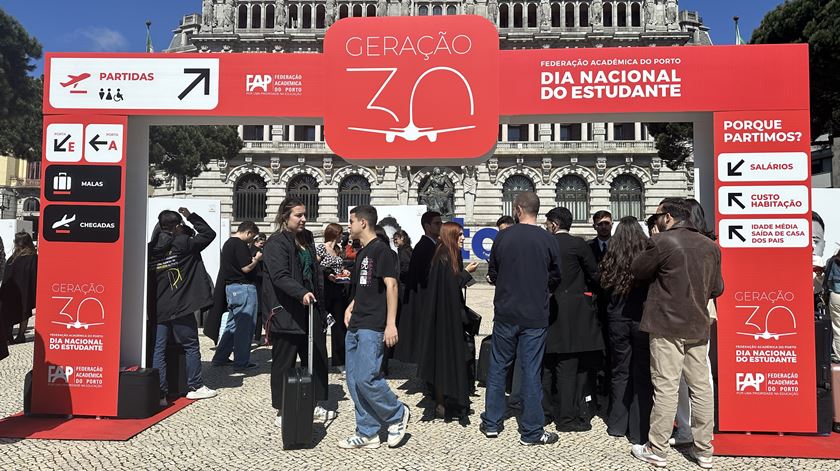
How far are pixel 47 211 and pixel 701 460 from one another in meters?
6.02

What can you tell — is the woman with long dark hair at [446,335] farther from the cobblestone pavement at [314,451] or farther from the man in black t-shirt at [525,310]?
the man in black t-shirt at [525,310]

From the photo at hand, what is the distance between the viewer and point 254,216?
31953 mm

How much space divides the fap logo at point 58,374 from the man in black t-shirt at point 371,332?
9.28 feet

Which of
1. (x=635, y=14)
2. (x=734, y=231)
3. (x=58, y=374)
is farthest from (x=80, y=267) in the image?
(x=635, y=14)

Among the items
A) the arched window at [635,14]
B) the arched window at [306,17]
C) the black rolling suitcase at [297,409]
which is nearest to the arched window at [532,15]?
the arched window at [635,14]

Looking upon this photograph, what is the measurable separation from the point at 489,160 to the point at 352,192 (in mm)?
8277

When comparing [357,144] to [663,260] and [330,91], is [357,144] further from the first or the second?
[663,260]

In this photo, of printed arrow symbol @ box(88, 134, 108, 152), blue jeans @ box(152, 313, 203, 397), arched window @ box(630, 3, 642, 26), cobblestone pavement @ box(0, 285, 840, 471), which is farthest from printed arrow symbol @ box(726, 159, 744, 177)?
arched window @ box(630, 3, 642, 26)

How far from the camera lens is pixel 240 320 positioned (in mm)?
7090

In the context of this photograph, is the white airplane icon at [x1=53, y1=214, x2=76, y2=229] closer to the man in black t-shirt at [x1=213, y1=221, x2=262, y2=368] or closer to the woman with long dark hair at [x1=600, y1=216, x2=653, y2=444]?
the man in black t-shirt at [x1=213, y1=221, x2=262, y2=368]

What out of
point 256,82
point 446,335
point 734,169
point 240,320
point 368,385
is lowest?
point 368,385

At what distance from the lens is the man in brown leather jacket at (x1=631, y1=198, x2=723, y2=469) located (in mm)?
3957

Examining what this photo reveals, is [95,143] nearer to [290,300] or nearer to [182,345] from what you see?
[182,345]

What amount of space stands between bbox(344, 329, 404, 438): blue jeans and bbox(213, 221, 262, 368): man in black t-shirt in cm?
329
